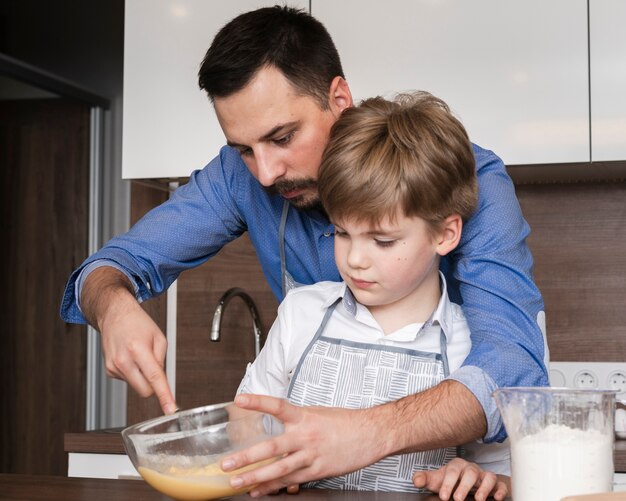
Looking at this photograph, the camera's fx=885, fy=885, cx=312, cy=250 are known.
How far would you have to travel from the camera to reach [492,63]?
2.06 meters

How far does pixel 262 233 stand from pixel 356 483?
633mm

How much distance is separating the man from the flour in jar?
237mm

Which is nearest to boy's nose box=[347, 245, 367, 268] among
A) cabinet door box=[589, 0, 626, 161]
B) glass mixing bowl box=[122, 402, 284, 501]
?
glass mixing bowl box=[122, 402, 284, 501]

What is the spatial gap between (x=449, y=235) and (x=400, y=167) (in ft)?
0.44

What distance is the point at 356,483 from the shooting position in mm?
1138

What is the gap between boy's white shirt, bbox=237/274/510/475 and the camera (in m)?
1.23

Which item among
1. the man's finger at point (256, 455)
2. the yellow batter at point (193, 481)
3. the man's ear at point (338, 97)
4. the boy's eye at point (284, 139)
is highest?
the man's ear at point (338, 97)

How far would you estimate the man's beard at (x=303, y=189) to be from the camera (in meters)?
1.43

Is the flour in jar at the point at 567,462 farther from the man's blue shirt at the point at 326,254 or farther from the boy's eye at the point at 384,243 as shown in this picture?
the boy's eye at the point at 384,243

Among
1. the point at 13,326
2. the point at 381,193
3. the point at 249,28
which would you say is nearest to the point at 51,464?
the point at 13,326

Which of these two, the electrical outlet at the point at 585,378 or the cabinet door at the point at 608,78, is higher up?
the cabinet door at the point at 608,78

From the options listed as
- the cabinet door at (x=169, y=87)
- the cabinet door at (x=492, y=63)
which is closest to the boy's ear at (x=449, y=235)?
the cabinet door at (x=492, y=63)

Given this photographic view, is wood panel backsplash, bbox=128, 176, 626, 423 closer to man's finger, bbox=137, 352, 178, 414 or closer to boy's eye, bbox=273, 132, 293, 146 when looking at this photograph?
boy's eye, bbox=273, 132, 293, 146

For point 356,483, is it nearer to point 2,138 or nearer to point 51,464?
point 51,464
